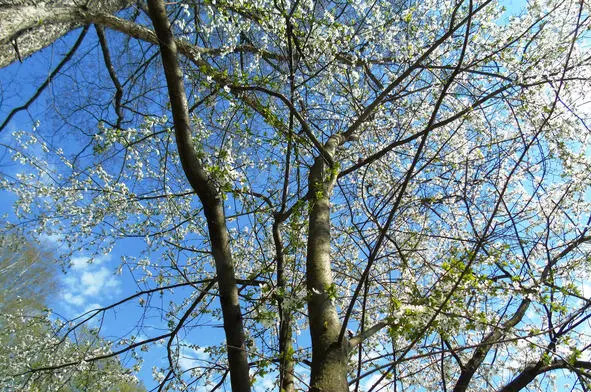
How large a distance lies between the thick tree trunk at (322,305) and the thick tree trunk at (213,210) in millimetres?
395

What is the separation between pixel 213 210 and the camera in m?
2.31

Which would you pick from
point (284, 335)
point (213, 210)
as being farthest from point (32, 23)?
point (284, 335)

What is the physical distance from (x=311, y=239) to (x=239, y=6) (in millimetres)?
1883

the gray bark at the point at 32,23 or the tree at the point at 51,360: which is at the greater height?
the gray bark at the point at 32,23

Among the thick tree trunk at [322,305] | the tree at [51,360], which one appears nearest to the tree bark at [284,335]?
the thick tree trunk at [322,305]

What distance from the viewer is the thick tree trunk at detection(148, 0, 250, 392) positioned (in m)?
1.99

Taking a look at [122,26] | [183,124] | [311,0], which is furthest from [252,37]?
[183,124]

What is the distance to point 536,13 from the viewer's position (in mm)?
4012

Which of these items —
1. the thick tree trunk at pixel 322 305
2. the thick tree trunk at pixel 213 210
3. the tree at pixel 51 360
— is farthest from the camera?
the tree at pixel 51 360

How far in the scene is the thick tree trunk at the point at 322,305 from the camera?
6.85 feet

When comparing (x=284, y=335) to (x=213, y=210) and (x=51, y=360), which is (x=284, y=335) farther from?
(x=51, y=360)

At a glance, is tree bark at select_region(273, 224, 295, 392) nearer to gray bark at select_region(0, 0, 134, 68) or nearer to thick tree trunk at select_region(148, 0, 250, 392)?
thick tree trunk at select_region(148, 0, 250, 392)

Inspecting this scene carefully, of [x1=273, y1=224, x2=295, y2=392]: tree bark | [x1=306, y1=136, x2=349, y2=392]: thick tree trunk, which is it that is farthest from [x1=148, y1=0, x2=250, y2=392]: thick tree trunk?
[x1=306, y1=136, x2=349, y2=392]: thick tree trunk

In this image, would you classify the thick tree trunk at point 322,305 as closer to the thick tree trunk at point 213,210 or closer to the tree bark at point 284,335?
the tree bark at point 284,335
